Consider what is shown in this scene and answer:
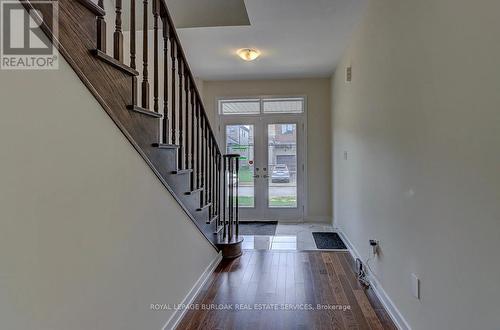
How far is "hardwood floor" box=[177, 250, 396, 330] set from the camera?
2238mm

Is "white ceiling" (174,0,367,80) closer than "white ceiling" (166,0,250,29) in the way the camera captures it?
Yes

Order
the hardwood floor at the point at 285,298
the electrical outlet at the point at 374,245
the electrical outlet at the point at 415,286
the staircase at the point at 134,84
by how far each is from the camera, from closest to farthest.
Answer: the staircase at the point at 134,84 < the electrical outlet at the point at 415,286 < the hardwood floor at the point at 285,298 < the electrical outlet at the point at 374,245

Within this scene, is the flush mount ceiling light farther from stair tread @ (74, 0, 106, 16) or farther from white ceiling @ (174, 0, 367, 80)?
stair tread @ (74, 0, 106, 16)

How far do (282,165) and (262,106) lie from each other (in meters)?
1.12

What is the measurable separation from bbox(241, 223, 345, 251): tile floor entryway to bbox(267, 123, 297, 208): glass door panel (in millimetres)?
502

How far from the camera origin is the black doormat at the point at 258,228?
497 cm

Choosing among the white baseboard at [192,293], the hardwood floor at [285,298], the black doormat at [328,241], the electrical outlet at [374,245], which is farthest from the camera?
the black doormat at [328,241]

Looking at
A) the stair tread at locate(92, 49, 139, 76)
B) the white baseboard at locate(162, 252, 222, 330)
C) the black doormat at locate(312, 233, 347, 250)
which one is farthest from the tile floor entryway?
the stair tread at locate(92, 49, 139, 76)

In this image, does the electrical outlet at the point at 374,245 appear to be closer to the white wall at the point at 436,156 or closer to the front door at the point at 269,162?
the white wall at the point at 436,156

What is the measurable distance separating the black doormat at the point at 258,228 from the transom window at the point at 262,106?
6.42 feet

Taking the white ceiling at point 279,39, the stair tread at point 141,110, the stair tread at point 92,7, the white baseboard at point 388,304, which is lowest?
the white baseboard at point 388,304

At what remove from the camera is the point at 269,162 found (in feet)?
19.2

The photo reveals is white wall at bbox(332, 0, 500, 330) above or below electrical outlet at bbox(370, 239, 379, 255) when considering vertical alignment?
above

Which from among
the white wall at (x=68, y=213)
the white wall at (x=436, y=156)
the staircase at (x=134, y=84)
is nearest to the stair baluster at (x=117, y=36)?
the staircase at (x=134, y=84)
